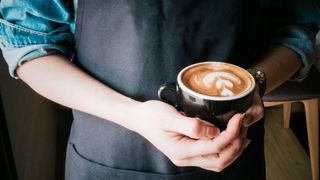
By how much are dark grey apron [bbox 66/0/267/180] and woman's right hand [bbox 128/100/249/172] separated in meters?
0.09

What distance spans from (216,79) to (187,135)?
112 mm

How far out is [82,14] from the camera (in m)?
0.65

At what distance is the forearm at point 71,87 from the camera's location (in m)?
0.63

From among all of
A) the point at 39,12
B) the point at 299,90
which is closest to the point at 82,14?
the point at 39,12

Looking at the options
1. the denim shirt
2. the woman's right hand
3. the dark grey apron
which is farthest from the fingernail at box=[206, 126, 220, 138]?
the denim shirt

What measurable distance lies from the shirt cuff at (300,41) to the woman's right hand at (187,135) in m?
0.30

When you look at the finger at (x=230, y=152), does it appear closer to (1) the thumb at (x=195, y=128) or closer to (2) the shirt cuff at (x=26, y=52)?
(1) the thumb at (x=195, y=128)

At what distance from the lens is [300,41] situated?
77cm

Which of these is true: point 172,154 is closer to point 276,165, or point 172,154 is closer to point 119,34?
point 119,34

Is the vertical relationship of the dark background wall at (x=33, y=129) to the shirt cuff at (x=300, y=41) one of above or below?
below

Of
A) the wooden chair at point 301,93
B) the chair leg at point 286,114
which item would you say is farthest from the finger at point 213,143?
the chair leg at point 286,114

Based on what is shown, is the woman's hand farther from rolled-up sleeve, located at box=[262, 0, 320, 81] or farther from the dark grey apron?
rolled-up sleeve, located at box=[262, 0, 320, 81]

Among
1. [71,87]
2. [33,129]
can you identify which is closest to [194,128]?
[71,87]

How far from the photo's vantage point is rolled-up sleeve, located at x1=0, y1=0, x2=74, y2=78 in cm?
64
